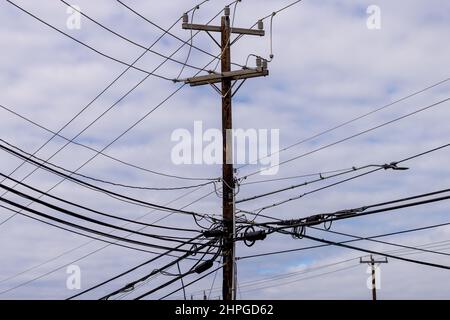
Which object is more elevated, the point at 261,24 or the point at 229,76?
the point at 261,24

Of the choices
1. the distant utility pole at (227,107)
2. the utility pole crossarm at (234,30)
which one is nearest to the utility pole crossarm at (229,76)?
the distant utility pole at (227,107)

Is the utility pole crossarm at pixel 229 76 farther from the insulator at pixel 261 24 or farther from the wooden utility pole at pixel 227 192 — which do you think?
the insulator at pixel 261 24

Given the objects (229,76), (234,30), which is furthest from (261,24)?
(229,76)

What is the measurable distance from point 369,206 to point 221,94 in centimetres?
672

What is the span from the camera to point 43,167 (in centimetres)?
2233

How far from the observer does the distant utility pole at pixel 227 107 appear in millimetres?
27406

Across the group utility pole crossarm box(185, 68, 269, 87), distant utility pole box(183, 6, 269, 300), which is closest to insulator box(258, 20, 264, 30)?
distant utility pole box(183, 6, 269, 300)

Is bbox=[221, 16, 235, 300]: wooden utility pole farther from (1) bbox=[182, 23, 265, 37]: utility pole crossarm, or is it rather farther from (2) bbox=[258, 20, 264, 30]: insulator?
(2) bbox=[258, 20, 264, 30]: insulator

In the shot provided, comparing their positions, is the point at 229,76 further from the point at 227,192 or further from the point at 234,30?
the point at 227,192

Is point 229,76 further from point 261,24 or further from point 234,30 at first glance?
point 261,24

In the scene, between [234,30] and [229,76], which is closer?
[229,76]

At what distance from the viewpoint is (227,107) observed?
92.7ft
